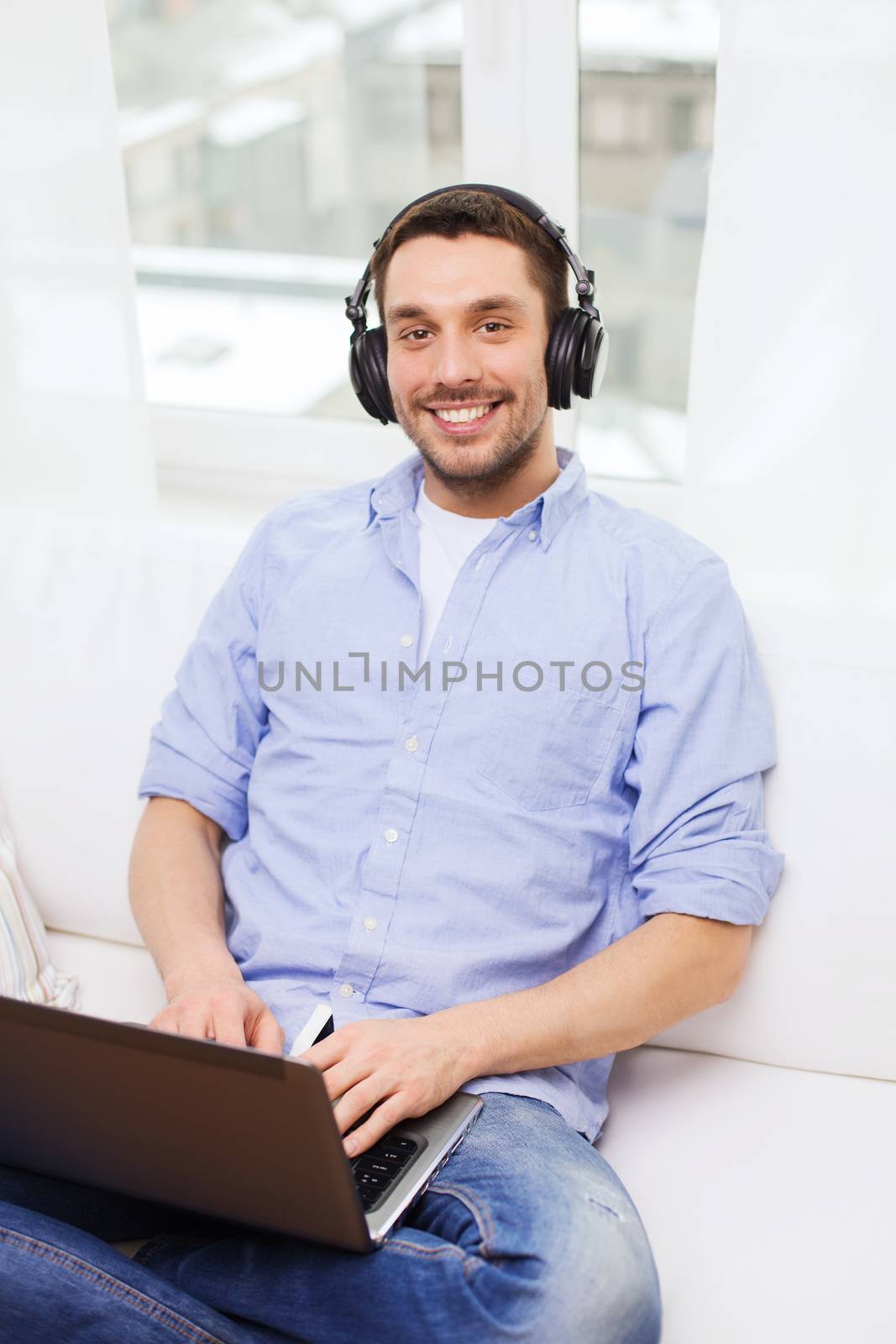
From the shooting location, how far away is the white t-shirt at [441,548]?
1.51 m

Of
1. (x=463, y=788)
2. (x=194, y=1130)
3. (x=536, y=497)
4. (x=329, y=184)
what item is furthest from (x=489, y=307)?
(x=329, y=184)

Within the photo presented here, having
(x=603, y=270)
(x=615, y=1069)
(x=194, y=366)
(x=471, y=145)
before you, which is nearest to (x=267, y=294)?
(x=194, y=366)

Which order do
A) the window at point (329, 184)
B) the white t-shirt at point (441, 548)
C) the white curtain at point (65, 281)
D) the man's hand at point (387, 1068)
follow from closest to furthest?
1. the man's hand at point (387, 1068)
2. the white t-shirt at point (441, 548)
3. the white curtain at point (65, 281)
4. the window at point (329, 184)

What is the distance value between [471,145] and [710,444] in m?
0.61

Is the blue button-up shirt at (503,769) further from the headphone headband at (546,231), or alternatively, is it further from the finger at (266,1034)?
the headphone headband at (546,231)

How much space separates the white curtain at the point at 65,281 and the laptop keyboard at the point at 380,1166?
1.27m

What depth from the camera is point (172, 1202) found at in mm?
1117

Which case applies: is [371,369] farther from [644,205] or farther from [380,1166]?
[644,205]

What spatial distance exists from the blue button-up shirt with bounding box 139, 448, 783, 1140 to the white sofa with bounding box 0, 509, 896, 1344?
7cm

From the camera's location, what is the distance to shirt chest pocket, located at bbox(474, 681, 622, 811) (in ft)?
4.62

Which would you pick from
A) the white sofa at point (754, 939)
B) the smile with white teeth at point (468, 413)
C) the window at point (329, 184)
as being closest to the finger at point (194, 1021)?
the white sofa at point (754, 939)

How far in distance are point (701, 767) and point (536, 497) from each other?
38 centimetres

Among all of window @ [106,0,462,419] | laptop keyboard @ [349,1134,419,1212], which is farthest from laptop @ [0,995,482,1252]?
window @ [106,0,462,419]

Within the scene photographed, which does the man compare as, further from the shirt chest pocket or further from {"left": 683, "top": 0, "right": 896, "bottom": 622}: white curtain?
{"left": 683, "top": 0, "right": 896, "bottom": 622}: white curtain
